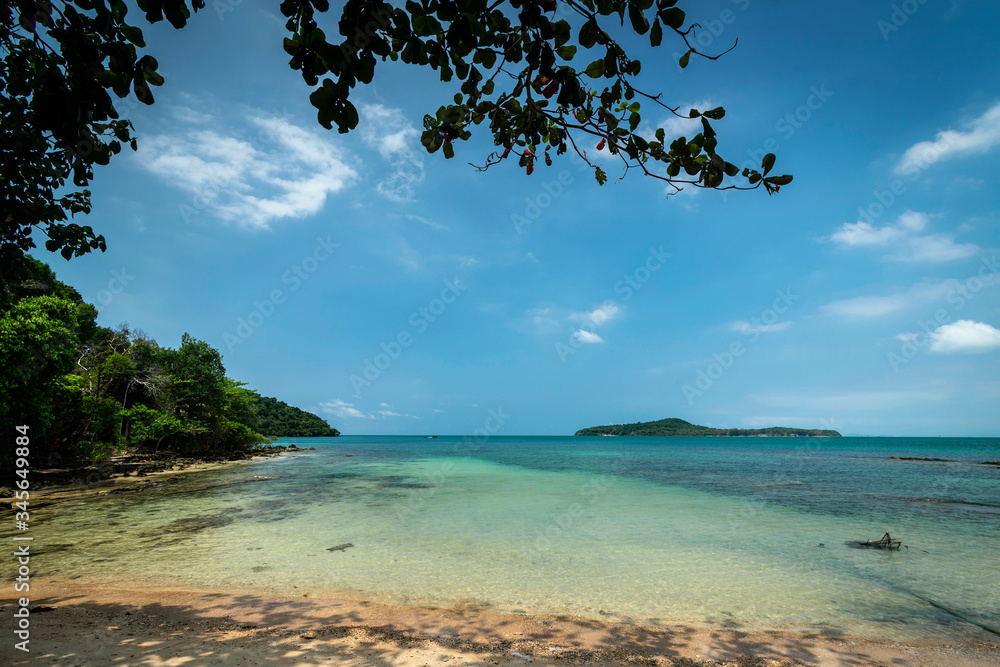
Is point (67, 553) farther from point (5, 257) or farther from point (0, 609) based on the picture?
point (5, 257)

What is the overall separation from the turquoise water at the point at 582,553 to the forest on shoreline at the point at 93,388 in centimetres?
460

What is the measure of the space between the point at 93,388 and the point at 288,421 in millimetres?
101594

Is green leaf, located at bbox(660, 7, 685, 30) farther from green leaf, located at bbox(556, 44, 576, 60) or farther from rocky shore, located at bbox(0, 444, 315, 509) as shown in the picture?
rocky shore, located at bbox(0, 444, 315, 509)

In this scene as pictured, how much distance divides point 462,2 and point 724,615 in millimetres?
7205

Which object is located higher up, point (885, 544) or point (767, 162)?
point (767, 162)

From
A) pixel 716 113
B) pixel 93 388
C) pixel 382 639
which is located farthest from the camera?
pixel 93 388

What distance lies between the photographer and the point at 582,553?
8508 mm

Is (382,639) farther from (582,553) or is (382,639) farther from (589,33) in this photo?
(589,33)

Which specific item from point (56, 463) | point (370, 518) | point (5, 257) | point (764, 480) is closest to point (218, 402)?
point (56, 463)

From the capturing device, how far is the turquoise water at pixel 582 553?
608cm

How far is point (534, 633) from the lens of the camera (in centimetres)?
493

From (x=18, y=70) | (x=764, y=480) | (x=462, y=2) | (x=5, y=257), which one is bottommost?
(x=764, y=480)

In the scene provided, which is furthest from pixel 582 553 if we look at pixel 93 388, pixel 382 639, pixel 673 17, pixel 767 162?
pixel 93 388

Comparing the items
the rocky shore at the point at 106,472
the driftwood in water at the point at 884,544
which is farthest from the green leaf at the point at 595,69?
the rocky shore at the point at 106,472
